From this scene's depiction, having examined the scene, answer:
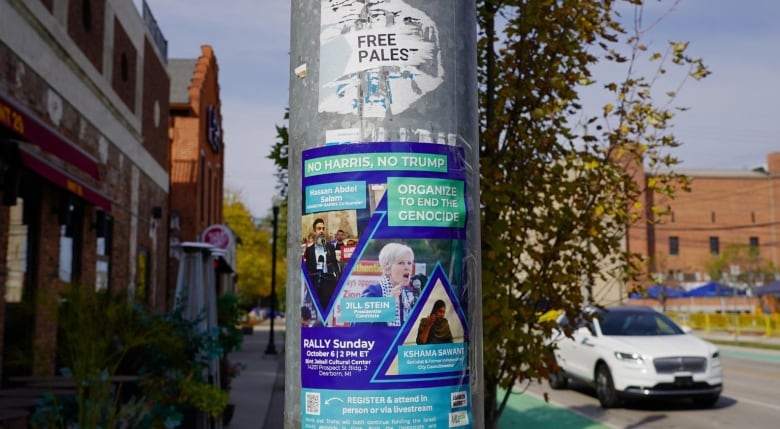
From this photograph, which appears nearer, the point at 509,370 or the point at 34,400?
the point at 509,370

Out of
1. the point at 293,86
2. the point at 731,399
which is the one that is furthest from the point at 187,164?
the point at 293,86

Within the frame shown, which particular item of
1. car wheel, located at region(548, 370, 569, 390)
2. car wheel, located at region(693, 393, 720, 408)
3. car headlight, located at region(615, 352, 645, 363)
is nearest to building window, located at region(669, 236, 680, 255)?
car wheel, located at region(548, 370, 569, 390)

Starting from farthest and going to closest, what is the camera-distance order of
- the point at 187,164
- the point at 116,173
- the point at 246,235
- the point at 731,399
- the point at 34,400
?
1. the point at 246,235
2. the point at 187,164
3. the point at 116,173
4. the point at 731,399
5. the point at 34,400

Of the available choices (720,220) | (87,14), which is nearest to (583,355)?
(87,14)

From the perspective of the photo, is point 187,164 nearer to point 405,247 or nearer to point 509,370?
point 509,370

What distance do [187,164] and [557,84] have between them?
954 inches

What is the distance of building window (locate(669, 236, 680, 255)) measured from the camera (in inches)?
2886

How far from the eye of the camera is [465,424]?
292 cm

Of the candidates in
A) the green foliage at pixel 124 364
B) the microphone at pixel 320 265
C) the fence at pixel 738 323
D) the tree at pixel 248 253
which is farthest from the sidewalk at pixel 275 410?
the tree at pixel 248 253

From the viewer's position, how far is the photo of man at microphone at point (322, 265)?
2834 mm

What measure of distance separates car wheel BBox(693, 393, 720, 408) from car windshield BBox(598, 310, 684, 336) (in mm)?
1218

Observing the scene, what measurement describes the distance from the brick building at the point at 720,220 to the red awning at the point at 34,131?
69.2m

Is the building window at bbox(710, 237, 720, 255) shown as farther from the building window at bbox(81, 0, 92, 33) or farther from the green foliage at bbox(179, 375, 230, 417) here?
the green foliage at bbox(179, 375, 230, 417)

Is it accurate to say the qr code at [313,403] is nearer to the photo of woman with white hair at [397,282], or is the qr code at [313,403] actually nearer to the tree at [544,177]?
the photo of woman with white hair at [397,282]
